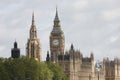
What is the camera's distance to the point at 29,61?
19050 cm

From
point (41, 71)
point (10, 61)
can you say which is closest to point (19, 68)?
point (10, 61)

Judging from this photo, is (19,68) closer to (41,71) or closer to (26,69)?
(26,69)

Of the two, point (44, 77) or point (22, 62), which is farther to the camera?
point (44, 77)

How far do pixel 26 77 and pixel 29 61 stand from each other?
7.33 m

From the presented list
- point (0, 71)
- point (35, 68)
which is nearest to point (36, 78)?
point (35, 68)

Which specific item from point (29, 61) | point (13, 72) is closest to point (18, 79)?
point (13, 72)

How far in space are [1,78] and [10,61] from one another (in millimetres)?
13104

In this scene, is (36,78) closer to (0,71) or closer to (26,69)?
(26,69)

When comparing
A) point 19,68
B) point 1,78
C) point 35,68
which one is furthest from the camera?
point 35,68

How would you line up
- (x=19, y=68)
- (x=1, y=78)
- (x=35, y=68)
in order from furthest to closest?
(x=35, y=68), (x=19, y=68), (x=1, y=78)

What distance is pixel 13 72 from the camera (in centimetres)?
17762

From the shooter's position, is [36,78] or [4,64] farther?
[36,78]

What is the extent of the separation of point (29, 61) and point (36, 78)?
4.57 metres

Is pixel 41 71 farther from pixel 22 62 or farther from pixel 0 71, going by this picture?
pixel 0 71
